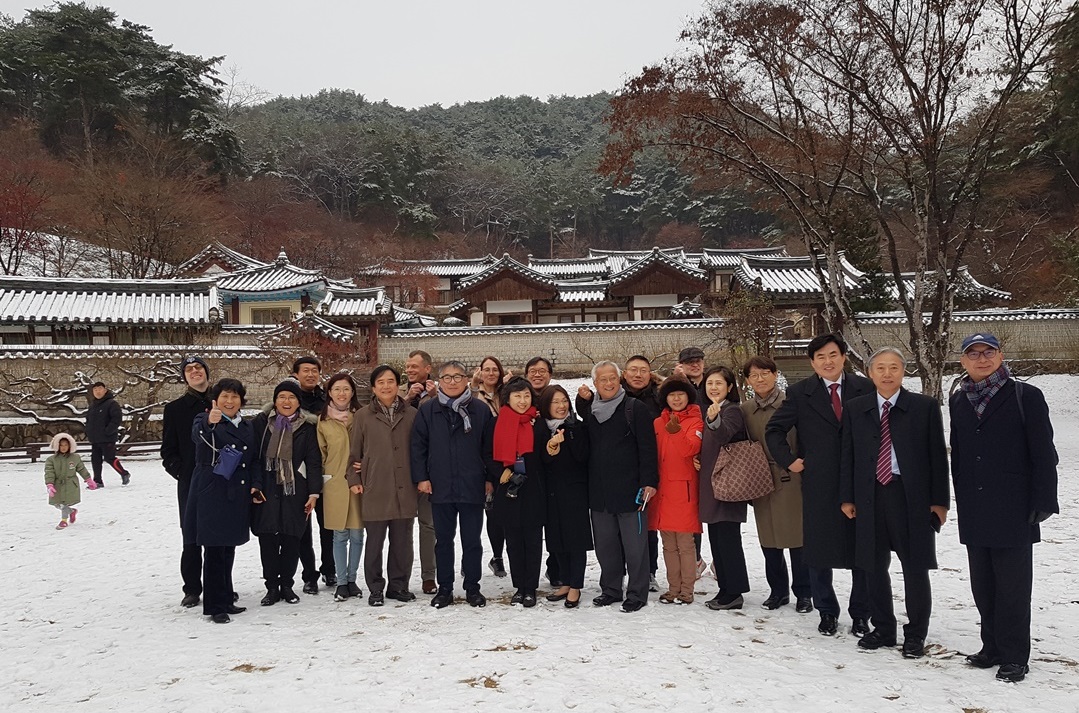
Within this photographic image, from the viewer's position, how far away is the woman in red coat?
464 cm

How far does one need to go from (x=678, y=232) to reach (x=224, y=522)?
48703 mm

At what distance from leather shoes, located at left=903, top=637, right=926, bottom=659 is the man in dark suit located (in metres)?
0.33

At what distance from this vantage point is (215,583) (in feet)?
15.0

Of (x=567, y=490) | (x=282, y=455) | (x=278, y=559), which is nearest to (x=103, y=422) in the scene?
(x=278, y=559)

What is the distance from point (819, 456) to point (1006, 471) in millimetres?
935

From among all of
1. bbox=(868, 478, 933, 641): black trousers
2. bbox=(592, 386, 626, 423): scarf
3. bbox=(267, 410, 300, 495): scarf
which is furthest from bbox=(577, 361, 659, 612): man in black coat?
bbox=(267, 410, 300, 495): scarf

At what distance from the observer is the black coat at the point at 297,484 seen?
473 centimetres

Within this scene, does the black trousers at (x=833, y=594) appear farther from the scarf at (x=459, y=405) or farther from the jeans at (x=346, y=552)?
the jeans at (x=346, y=552)

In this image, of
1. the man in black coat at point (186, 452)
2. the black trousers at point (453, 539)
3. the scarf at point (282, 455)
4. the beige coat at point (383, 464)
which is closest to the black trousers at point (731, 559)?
the black trousers at point (453, 539)

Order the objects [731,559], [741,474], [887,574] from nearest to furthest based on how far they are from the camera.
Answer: [887,574] → [741,474] → [731,559]

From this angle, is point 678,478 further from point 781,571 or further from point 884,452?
point 884,452

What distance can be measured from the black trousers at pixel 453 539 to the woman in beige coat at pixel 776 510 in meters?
1.93

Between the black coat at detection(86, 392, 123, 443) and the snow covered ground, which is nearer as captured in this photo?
the snow covered ground

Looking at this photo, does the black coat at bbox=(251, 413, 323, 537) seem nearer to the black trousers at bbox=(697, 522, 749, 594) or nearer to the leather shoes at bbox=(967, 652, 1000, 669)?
the black trousers at bbox=(697, 522, 749, 594)
